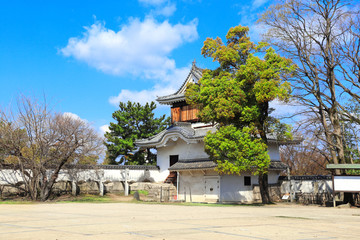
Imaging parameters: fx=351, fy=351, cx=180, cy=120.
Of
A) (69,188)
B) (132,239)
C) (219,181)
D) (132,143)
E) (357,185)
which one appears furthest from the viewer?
(132,143)

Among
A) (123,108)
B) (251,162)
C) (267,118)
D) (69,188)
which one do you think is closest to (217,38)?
(267,118)

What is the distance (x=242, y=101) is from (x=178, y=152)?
484 inches

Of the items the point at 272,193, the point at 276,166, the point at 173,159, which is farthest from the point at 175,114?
the point at 272,193

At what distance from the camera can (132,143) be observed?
40.8m

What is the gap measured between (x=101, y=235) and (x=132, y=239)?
929mm

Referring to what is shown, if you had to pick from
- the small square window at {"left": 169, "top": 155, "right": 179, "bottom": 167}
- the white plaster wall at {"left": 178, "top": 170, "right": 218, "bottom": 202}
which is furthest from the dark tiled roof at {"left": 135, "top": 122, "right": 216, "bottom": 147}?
the white plaster wall at {"left": 178, "top": 170, "right": 218, "bottom": 202}

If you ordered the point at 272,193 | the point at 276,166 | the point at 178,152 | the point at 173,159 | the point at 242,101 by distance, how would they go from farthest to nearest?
1. the point at 173,159
2. the point at 178,152
3. the point at 276,166
4. the point at 272,193
5. the point at 242,101

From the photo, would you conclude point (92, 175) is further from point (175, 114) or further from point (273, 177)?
point (273, 177)

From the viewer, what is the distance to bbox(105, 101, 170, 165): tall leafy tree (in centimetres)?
4094

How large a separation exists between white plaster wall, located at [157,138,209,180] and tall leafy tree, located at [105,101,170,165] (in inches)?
247

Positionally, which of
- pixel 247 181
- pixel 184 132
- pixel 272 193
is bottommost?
pixel 272 193

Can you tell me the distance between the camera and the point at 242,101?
22.5 m

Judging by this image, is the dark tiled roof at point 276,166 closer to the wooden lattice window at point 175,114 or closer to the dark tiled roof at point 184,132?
the dark tiled roof at point 184,132

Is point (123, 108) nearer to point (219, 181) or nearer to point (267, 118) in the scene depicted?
point (219, 181)
